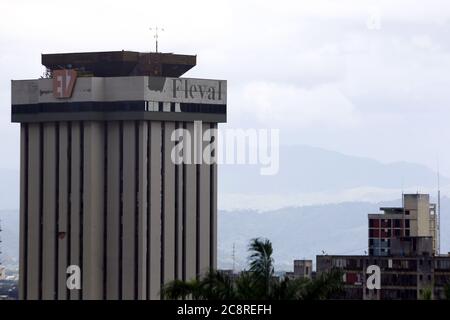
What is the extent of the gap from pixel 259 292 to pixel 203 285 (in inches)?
102

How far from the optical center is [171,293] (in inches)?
3140

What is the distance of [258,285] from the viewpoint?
79.4 m

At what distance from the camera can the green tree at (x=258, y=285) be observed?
78.5 metres

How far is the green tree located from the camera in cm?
7850
